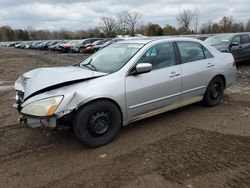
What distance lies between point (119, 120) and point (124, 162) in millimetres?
831

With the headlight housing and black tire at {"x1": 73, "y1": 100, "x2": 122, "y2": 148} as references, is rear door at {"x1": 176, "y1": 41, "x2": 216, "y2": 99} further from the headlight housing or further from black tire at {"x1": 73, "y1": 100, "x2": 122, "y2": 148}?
the headlight housing

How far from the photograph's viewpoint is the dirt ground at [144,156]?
11.6 ft

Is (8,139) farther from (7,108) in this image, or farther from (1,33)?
(1,33)

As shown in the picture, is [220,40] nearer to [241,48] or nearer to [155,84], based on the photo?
[241,48]

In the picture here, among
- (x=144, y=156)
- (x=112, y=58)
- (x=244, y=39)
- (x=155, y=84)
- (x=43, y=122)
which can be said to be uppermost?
(x=244, y=39)

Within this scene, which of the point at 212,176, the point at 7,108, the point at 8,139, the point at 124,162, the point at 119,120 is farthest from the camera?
the point at 7,108

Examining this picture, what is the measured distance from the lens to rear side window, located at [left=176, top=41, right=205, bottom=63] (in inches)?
223

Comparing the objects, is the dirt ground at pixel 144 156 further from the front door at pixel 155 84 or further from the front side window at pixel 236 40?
the front side window at pixel 236 40

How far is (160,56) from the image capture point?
5.32 meters

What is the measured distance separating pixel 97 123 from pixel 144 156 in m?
0.88

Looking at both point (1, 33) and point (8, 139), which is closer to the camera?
point (8, 139)

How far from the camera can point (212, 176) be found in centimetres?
352

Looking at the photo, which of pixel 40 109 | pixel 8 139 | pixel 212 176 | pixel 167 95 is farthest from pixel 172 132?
pixel 8 139

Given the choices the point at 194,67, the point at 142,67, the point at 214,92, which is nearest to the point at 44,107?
the point at 142,67
